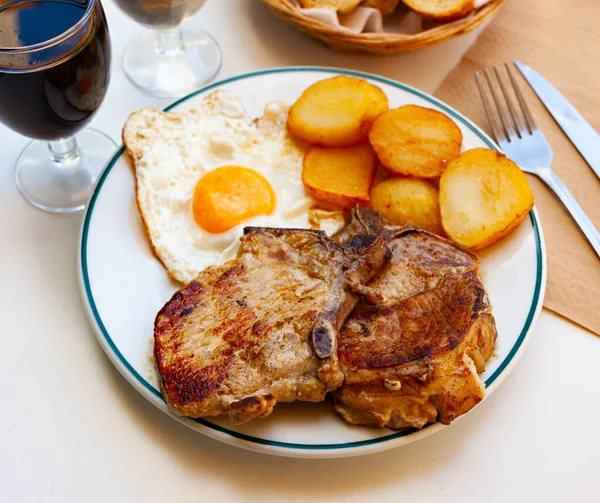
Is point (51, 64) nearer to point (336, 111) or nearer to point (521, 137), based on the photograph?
point (336, 111)

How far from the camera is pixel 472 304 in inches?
66.0

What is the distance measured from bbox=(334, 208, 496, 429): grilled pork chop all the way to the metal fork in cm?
71

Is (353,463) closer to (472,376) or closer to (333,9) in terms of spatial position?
(472,376)

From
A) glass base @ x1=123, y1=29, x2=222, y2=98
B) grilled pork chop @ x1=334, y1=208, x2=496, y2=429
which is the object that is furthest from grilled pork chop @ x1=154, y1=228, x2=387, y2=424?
glass base @ x1=123, y1=29, x2=222, y2=98

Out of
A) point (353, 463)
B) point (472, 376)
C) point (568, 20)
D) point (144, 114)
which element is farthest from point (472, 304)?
point (568, 20)

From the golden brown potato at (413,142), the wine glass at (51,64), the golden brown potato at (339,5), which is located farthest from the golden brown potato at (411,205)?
the wine glass at (51,64)

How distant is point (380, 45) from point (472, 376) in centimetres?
136

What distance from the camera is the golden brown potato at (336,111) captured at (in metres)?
2.18

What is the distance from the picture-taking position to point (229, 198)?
2119mm

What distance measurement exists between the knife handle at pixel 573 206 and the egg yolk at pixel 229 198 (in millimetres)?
984

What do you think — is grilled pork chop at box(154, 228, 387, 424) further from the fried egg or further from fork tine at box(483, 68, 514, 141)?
fork tine at box(483, 68, 514, 141)

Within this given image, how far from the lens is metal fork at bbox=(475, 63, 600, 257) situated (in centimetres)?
229

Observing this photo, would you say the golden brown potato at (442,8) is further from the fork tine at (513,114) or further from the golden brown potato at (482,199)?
the golden brown potato at (482,199)

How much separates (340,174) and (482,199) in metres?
0.45
